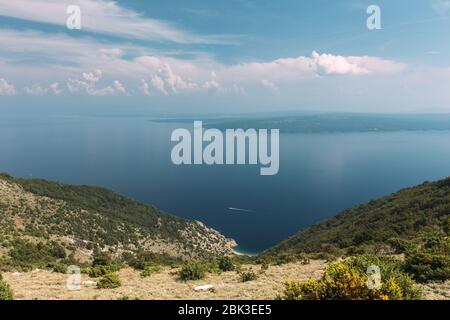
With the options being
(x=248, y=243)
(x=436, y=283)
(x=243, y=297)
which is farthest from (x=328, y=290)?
(x=248, y=243)

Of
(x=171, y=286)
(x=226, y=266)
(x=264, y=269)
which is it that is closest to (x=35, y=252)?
(x=226, y=266)

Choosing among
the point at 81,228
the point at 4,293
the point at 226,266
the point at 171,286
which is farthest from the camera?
the point at 81,228

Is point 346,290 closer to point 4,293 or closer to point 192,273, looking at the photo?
point 192,273

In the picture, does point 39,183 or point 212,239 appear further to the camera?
point 212,239

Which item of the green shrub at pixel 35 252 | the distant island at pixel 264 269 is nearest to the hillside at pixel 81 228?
the green shrub at pixel 35 252

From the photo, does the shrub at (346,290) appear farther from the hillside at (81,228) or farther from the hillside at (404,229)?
the hillside at (81,228)
